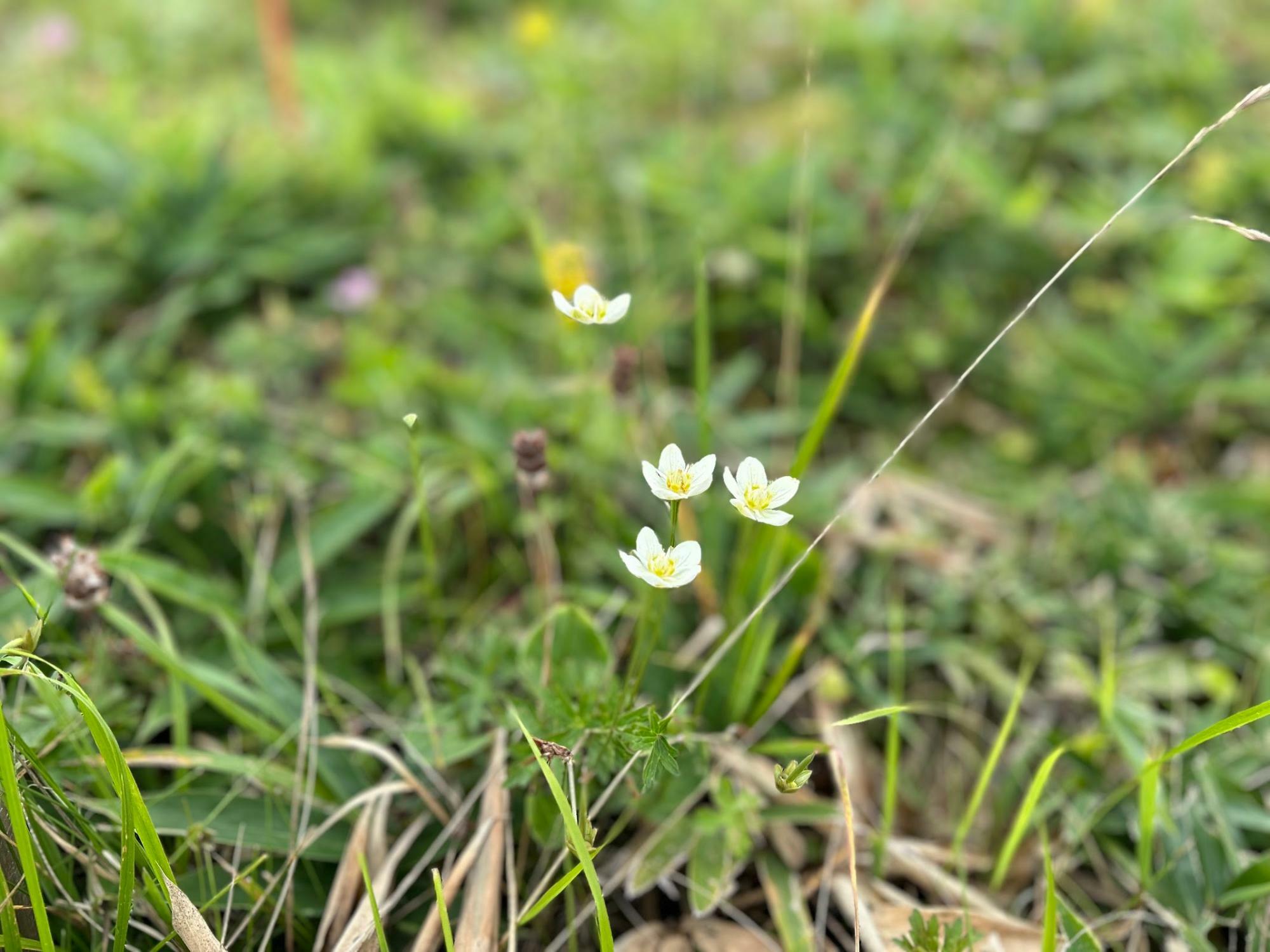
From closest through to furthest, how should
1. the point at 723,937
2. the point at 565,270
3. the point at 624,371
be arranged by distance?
the point at 723,937 < the point at 624,371 < the point at 565,270

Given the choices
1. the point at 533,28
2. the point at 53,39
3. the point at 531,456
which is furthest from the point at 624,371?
the point at 53,39

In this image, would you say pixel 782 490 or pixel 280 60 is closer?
pixel 782 490

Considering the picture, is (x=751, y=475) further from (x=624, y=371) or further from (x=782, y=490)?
(x=624, y=371)

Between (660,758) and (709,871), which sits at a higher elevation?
(660,758)

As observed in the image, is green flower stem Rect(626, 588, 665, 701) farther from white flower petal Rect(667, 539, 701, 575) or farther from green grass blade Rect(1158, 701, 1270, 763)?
green grass blade Rect(1158, 701, 1270, 763)

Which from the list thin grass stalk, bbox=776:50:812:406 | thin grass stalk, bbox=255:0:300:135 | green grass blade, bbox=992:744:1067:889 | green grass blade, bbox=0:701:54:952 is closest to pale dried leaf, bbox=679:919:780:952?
green grass blade, bbox=992:744:1067:889

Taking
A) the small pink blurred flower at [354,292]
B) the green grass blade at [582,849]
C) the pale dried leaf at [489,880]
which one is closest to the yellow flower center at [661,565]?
the green grass blade at [582,849]

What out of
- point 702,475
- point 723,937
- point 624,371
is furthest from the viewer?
point 624,371
